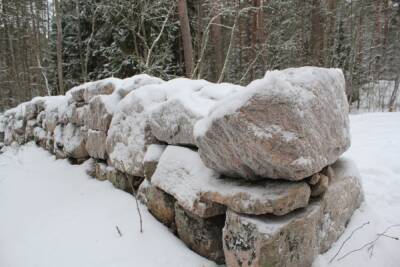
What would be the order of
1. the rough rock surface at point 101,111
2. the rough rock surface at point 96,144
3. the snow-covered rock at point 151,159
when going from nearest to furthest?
the snow-covered rock at point 151,159 < the rough rock surface at point 101,111 < the rough rock surface at point 96,144

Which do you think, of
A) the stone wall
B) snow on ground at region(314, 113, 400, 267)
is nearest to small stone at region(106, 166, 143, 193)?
the stone wall

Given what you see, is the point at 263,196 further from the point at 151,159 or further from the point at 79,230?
the point at 79,230

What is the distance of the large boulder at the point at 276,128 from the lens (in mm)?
1458

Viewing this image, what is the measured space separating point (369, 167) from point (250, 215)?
2.20 meters

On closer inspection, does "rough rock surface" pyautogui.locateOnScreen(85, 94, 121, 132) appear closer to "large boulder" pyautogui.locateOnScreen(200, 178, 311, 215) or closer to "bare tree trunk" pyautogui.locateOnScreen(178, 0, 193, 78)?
"large boulder" pyautogui.locateOnScreen(200, 178, 311, 215)

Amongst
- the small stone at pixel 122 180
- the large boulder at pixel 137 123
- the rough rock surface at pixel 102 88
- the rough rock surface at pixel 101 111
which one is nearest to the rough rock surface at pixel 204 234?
the large boulder at pixel 137 123

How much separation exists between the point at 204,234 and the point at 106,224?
39.2 inches

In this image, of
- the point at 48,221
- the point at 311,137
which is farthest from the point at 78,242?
the point at 311,137

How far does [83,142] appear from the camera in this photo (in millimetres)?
4105

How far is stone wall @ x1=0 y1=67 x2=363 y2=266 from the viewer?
4.86 feet

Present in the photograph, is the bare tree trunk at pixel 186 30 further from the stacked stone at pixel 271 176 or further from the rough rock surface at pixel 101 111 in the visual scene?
the stacked stone at pixel 271 176

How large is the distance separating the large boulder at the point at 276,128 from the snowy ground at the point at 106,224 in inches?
27.4

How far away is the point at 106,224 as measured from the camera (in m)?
2.43

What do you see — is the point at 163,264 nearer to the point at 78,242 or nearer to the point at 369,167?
the point at 78,242
